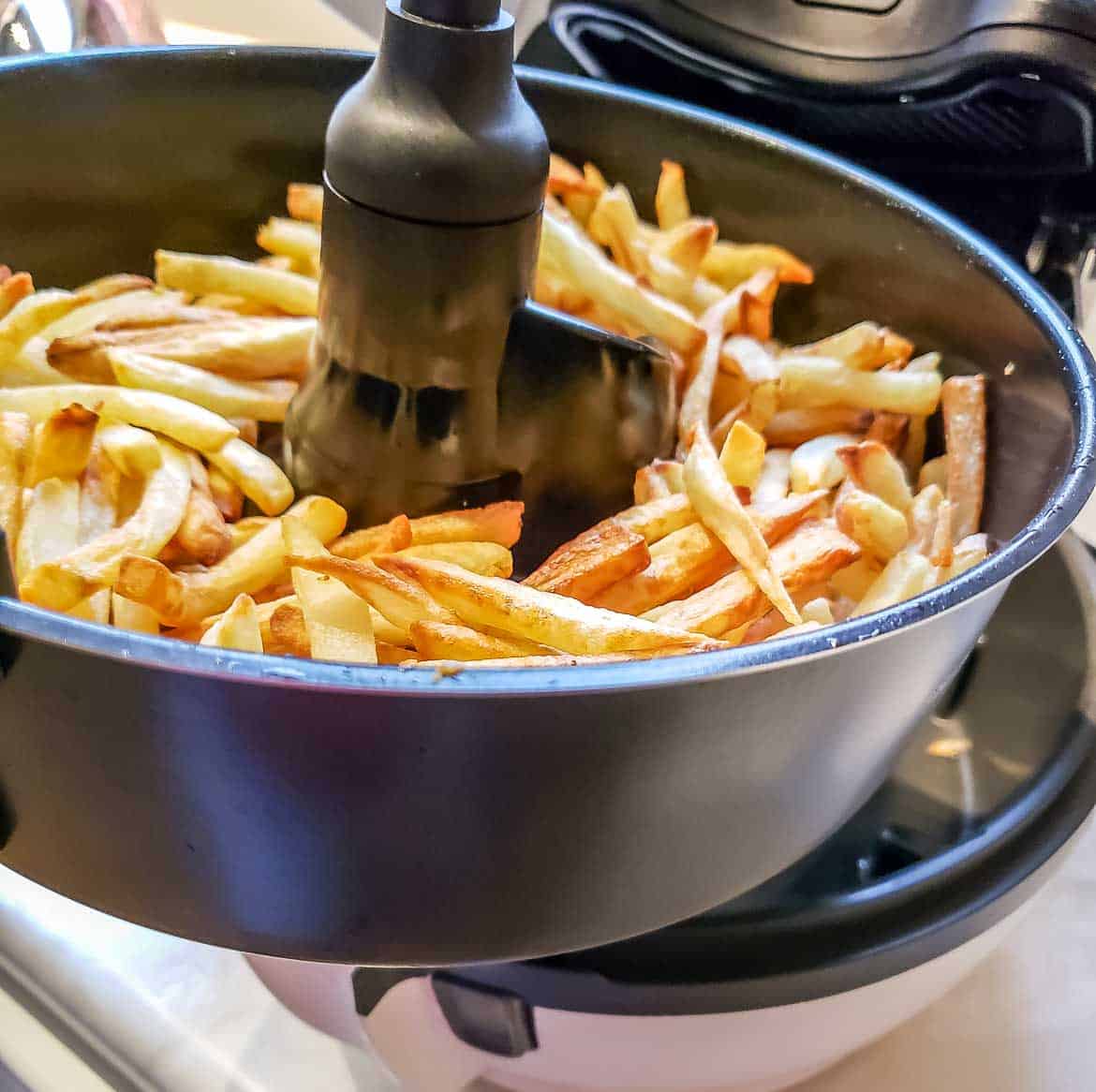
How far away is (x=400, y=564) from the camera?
586 mm

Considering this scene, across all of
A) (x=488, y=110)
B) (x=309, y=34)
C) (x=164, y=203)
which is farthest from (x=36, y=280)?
(x=309, y=34)

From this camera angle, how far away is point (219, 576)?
64 centimetres

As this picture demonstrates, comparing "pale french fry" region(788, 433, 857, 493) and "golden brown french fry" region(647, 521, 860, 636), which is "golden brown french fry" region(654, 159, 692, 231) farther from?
"golden brown french fry" region(647, 521, 860, 636)

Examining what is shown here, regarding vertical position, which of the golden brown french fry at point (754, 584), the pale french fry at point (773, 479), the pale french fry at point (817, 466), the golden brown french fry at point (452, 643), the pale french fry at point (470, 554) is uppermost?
the golden brown french fry at point (452, 643)

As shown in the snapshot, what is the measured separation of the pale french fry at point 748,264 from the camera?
96 centimetres

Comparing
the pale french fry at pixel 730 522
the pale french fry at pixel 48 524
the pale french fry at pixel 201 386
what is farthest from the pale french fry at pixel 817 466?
the pale french fry at pixel 48 524

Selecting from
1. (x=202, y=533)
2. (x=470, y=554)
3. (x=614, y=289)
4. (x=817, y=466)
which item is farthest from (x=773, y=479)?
(x=202, y=533)

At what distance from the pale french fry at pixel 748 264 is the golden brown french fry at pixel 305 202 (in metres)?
0.32

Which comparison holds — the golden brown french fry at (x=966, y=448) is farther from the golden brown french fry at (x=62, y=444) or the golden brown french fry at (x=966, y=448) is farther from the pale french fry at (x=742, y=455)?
the golden brown french fry at (x=62, y=444)

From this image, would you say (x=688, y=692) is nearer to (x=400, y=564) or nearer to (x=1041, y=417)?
(x=400, y=564)

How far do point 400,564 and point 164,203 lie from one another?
1.86 feet

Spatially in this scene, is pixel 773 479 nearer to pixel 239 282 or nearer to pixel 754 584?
pixel 754 584

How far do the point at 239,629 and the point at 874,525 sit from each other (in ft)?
1.29

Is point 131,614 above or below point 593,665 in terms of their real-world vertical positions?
below
